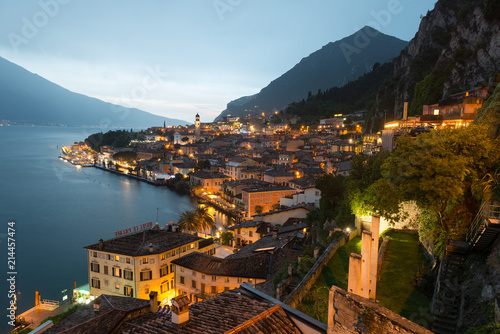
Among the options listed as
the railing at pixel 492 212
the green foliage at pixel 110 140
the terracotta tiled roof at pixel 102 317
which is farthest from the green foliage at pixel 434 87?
the green foliage at pixel 110 140

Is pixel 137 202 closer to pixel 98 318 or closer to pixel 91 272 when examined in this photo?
pixel 91 272

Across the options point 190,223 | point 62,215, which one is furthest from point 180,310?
point 62,215

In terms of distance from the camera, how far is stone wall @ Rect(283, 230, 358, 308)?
814 cm

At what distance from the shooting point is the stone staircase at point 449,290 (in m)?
5.78

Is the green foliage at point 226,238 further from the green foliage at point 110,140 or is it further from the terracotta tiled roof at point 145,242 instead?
the green foliage at point 110,140

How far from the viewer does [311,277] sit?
9.20m

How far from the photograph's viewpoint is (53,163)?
83125 millimetres

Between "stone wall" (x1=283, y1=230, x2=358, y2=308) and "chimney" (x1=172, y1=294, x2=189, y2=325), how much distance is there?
4.12 m

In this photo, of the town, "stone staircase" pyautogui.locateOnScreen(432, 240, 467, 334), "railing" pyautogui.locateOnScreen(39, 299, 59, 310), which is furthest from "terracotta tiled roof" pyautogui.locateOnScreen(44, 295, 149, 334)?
"stone staircase" pyautogui.locateOnScreen(432, 240, 467, 334)

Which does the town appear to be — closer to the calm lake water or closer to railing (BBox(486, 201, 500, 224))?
railing (BBox(486, 201, 500, 224))

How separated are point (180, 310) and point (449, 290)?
208 inches

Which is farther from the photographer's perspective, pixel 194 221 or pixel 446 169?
pixel 194 221

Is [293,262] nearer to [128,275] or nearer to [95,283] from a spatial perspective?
[128,275]

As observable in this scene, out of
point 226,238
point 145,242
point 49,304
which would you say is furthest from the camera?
point 226,238
